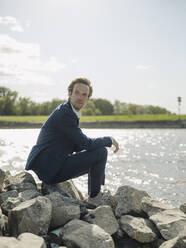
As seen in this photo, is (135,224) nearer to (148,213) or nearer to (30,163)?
(148,213)

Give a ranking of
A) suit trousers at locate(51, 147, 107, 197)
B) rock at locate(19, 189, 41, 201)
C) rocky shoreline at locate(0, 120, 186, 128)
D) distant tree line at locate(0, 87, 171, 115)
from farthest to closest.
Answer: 1. distant tree line at locate(0, 87, 171, 115)
2. rocky shoreline at locate(0, 120, 186, 128)
3. suit trousers at locate(51, 147, 107, 197)
4. rock at locate(19, 189, 41, 201)

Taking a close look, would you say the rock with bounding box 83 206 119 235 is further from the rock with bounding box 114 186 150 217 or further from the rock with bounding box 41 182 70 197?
the rock with bounding box 41 182 70 197

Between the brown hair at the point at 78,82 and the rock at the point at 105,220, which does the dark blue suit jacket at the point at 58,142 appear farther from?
the rock at the point at 105,220

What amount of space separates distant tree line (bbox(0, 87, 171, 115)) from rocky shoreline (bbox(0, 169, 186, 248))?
61.3m

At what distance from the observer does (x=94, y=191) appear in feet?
11.3

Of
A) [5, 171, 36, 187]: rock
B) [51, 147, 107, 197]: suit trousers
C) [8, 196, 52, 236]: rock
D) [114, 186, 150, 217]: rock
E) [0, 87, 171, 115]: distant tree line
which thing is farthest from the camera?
[0, 87, 171, 115]: distant tree line

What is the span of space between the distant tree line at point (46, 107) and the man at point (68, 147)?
6089 cm

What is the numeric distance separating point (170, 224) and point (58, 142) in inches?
56.0

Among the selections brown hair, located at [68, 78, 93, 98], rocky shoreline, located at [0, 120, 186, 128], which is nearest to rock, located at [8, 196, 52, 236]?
brown hair, located at [68, 78, 93, 98]

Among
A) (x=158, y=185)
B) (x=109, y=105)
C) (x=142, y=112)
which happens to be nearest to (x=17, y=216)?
(x=158, y=185)

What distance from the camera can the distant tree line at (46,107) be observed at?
63594 millimetres

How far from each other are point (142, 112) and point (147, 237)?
9054 cm

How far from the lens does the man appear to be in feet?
10.6

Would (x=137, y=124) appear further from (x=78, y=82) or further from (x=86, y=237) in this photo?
(x=86, y=237)
